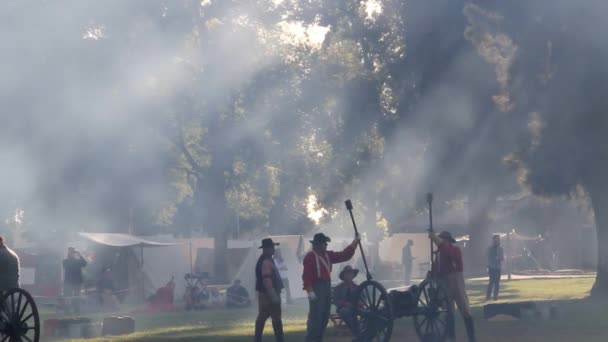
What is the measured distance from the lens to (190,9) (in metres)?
46.5

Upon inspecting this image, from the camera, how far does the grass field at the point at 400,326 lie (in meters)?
19.4

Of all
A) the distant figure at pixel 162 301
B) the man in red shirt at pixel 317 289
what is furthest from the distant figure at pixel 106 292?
the man in red shirt at pixel 317 289

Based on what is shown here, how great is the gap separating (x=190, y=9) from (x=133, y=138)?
6.14 meters

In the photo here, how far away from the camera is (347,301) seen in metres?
17.6

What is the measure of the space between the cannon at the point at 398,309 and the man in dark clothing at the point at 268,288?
4.06 feet

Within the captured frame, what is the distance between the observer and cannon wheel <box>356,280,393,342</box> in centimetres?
1602

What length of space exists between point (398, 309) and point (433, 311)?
2.44ft

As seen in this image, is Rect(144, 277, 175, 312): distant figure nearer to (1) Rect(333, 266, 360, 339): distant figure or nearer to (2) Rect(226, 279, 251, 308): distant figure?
(2) Rect(226, 279, 251, 308): distant figure

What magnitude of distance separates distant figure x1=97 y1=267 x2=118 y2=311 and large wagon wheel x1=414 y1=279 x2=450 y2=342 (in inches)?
789

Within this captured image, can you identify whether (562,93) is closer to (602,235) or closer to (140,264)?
(602,235)

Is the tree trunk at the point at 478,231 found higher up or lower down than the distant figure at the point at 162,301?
higher up

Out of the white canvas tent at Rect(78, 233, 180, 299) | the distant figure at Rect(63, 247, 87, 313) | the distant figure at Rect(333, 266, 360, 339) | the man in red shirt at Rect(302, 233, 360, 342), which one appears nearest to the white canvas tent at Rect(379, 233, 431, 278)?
the white canvas tent at Rect(78, 233, 180, 299)

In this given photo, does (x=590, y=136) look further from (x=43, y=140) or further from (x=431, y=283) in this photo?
(x=43, y=140)

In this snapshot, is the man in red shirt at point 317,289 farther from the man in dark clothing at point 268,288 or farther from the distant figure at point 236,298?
the distant figure at point 236,298
